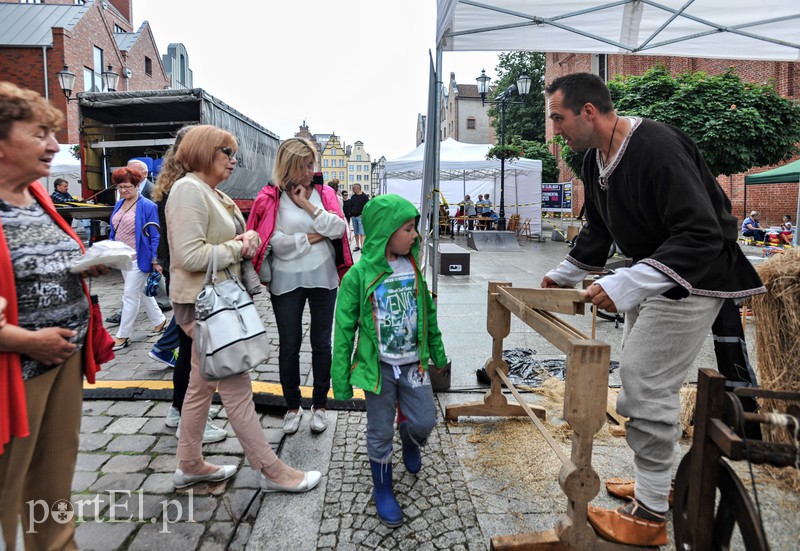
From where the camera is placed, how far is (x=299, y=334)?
339cm

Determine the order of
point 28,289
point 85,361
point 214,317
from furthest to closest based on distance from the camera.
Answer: point 214,317, point 85,361, point 28,289

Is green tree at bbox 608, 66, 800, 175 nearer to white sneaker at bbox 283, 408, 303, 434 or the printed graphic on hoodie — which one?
the printed graphic on hoodie

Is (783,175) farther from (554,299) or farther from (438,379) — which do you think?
(554,299)

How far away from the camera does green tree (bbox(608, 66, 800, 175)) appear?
1225 centimetres

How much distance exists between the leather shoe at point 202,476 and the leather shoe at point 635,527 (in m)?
1.95

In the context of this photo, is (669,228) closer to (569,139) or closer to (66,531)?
(569,139)

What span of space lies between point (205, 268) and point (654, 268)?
6.78 feet

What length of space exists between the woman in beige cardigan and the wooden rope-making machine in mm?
1255

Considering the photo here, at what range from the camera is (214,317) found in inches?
94.3

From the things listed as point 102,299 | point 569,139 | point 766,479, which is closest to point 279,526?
point 569,139

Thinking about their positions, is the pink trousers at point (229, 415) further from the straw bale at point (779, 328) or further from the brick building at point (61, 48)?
the brick building at point (61, 48)

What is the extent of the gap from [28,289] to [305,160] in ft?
5.94

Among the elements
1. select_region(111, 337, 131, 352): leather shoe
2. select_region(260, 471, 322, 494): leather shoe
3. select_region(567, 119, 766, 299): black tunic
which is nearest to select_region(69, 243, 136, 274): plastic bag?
select_region(260, 471, 322, 494): leather shoe

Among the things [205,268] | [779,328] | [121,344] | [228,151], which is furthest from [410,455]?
[121,344]
